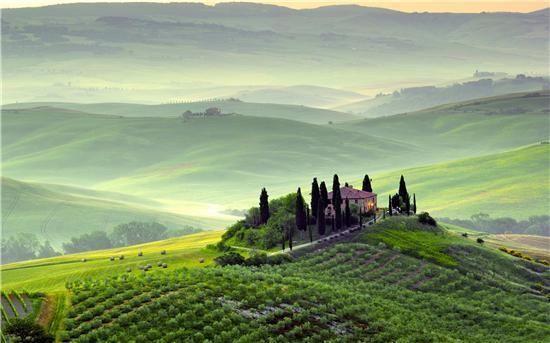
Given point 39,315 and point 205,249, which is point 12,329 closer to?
point 39,315

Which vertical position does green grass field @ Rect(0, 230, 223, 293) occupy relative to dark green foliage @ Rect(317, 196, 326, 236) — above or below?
below

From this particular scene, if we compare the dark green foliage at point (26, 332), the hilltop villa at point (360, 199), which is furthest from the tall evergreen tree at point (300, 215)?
the dark green foliage at point (26, 332)

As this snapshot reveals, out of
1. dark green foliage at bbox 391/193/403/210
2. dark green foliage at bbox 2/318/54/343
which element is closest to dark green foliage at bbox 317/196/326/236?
dark green foliage at bbox 391/193/403/210

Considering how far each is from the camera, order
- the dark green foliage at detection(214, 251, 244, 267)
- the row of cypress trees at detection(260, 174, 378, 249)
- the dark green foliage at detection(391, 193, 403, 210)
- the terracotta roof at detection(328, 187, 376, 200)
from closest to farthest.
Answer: the dark green foliage at detection(214, 251, 244, 267)
the row of cypress trees at detection(260, 174, 378, 249)
the terracotta roof at detection(328, 187, 376, 200)
the dark green foliage at detection(391, 193, 403, 210)

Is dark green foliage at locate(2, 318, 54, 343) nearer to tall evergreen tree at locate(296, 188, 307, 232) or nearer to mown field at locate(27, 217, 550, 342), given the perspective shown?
mown field at locate(27, 217, 550, 342)

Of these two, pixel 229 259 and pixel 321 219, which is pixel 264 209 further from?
pixel 229 259

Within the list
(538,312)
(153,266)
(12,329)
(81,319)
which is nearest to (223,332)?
(81,319)

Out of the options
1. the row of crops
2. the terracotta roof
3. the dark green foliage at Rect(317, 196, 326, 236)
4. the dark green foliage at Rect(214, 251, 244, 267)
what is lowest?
the row of crops

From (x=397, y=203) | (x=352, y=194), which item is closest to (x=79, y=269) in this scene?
(x=352, y=194)
